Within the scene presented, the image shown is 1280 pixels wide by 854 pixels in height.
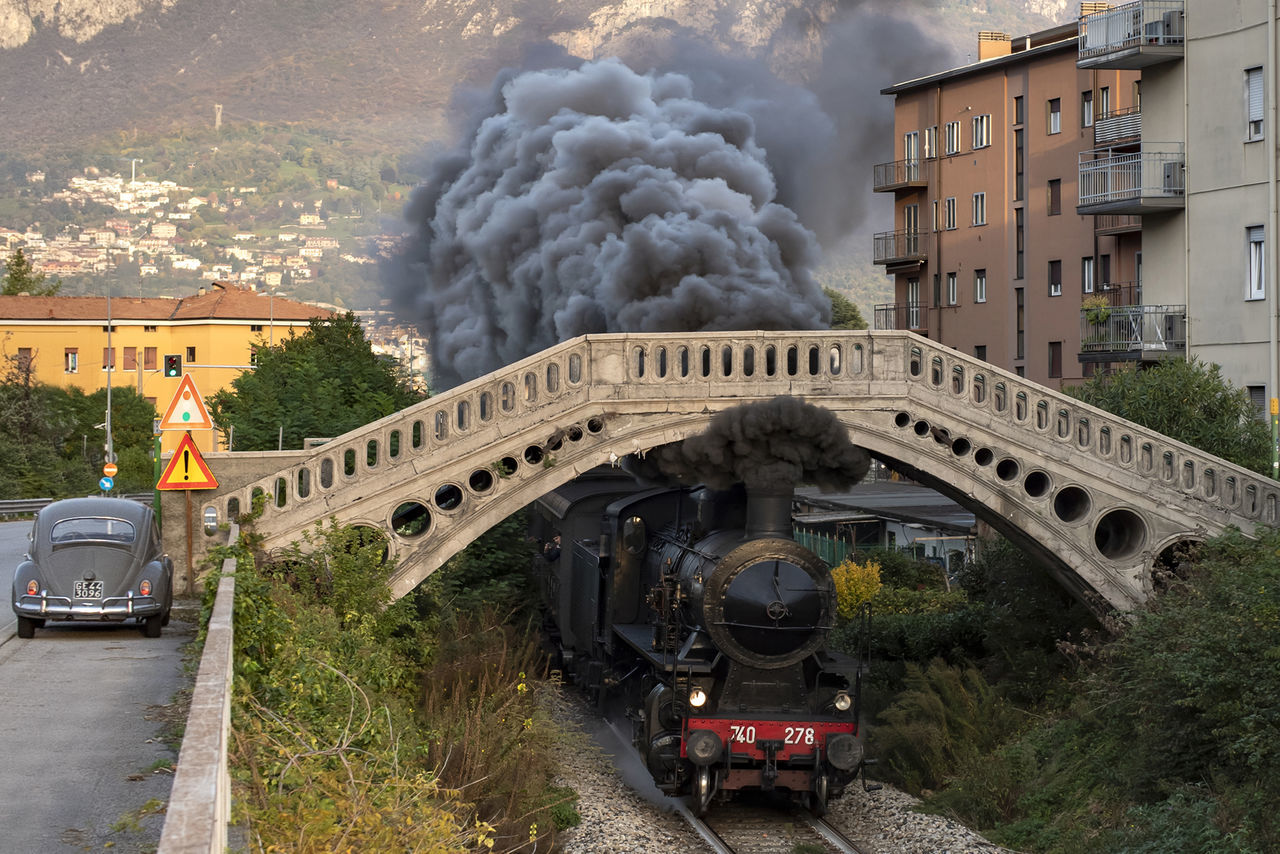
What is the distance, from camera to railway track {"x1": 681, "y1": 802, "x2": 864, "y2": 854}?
52.6 ft

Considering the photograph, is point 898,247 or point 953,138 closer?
point 953,138

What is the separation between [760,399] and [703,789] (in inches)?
211

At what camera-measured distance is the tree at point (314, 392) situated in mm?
27578

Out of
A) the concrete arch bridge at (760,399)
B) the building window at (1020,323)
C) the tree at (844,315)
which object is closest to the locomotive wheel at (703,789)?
the concrete arch bridge at (760,399)

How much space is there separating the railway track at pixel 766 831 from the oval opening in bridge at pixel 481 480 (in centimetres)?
495

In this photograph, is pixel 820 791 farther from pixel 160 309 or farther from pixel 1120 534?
pixel 160 309

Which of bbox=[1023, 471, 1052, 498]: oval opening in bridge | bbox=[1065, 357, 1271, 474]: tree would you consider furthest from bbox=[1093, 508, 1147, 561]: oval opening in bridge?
bbox=[1065, 357, 1271, 474]: tree

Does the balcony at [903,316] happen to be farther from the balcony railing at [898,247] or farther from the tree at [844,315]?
the tree at [844,315]

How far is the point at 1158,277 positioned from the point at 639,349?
48.0ft

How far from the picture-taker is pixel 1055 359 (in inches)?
1781

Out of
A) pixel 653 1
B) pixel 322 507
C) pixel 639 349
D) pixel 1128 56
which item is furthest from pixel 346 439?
pixel 653 1

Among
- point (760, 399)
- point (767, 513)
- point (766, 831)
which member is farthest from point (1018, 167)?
point (766, 831)

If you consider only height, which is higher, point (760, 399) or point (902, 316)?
point (902, 316)

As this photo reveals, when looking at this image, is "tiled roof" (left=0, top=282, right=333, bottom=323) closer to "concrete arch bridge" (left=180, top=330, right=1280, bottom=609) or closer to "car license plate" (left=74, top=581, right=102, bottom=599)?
"concrete arch bridge" (left=180, top=330, right=1280, bottom=609)
